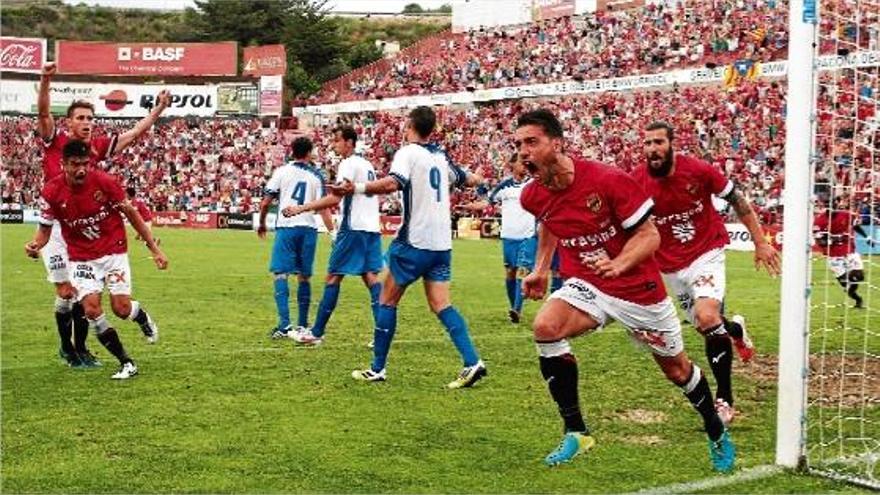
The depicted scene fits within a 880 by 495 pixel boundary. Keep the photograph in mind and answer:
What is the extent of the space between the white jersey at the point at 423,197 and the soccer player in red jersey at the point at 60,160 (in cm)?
272

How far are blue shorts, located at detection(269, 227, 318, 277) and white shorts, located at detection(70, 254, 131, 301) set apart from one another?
11.1 ft

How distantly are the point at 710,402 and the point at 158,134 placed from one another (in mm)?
59541

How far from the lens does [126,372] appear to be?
9898 mm

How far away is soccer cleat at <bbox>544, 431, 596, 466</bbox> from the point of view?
6543 millimetres

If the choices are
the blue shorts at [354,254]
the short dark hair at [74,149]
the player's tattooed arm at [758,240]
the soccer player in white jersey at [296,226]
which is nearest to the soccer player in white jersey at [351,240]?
the blue shorts at [354,254]

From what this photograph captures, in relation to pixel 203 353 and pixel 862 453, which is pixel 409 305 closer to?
pixel 203 353

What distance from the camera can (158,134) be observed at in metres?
62.8

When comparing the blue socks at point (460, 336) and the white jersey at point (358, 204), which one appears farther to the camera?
the white jersey at point (358, 204)

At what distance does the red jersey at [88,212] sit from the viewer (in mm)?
9812

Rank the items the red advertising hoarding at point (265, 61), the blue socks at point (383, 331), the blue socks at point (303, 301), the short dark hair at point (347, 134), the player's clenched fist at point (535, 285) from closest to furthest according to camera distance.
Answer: the player's clenched fist at point (535, 285)
the blue socks at point (383, 331)
the short dark hair at point (347, 134)
the blue socks at point (303, 301)
the red advertising hoarding at point (265, 61)

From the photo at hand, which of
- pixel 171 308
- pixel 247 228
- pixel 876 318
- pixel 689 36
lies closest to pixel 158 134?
pixel 247 228

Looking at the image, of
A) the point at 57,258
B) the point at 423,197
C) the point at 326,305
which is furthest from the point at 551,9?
the point at 423,197

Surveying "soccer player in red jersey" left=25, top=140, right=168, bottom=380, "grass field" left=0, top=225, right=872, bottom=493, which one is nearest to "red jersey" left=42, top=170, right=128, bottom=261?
"soccer player in red jersey" left=25, top=140, right=168, bottom=380

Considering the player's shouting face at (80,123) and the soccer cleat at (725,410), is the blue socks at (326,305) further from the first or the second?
the soccer cleat at (725,410)
